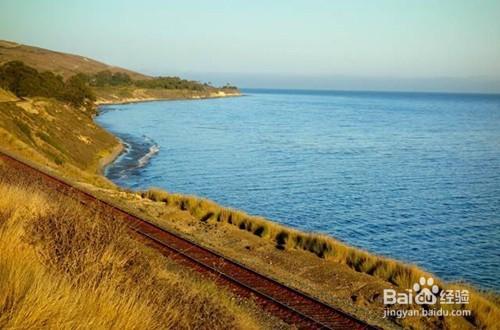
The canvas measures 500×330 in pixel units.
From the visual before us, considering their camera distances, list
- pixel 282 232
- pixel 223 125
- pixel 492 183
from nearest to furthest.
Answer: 1. pixel 282 232
2. pixel 492 183
3. pixel 223 125

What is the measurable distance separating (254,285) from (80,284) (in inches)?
283

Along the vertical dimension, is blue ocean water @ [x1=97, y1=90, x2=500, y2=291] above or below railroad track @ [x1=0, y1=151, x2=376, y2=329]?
below

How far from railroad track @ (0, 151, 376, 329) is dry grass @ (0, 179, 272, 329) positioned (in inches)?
40.5

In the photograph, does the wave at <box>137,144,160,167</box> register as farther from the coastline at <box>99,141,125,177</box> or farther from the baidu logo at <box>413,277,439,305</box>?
the baidu logo at <box>413,277,439,305</box>

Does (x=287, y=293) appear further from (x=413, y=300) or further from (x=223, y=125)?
(x=223, y=125)

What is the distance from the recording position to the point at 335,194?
119ft

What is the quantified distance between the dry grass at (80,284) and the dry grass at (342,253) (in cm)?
659

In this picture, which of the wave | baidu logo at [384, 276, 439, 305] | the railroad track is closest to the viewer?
the railroad track

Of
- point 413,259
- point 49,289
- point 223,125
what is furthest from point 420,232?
point 223,125

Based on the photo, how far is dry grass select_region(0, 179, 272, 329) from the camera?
537cm

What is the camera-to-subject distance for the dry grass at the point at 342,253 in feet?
42.4

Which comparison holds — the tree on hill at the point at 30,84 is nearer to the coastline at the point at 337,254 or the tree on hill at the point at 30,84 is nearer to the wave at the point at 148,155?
the wave at the point at 148,155

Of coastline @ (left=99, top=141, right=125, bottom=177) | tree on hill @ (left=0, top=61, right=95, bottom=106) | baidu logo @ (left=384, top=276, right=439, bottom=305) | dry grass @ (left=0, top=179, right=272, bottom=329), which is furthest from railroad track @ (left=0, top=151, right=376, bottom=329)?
tree on hill @ (left=0, top=61, right=95, bottom=106)

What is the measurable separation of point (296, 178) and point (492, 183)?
16486 mm
